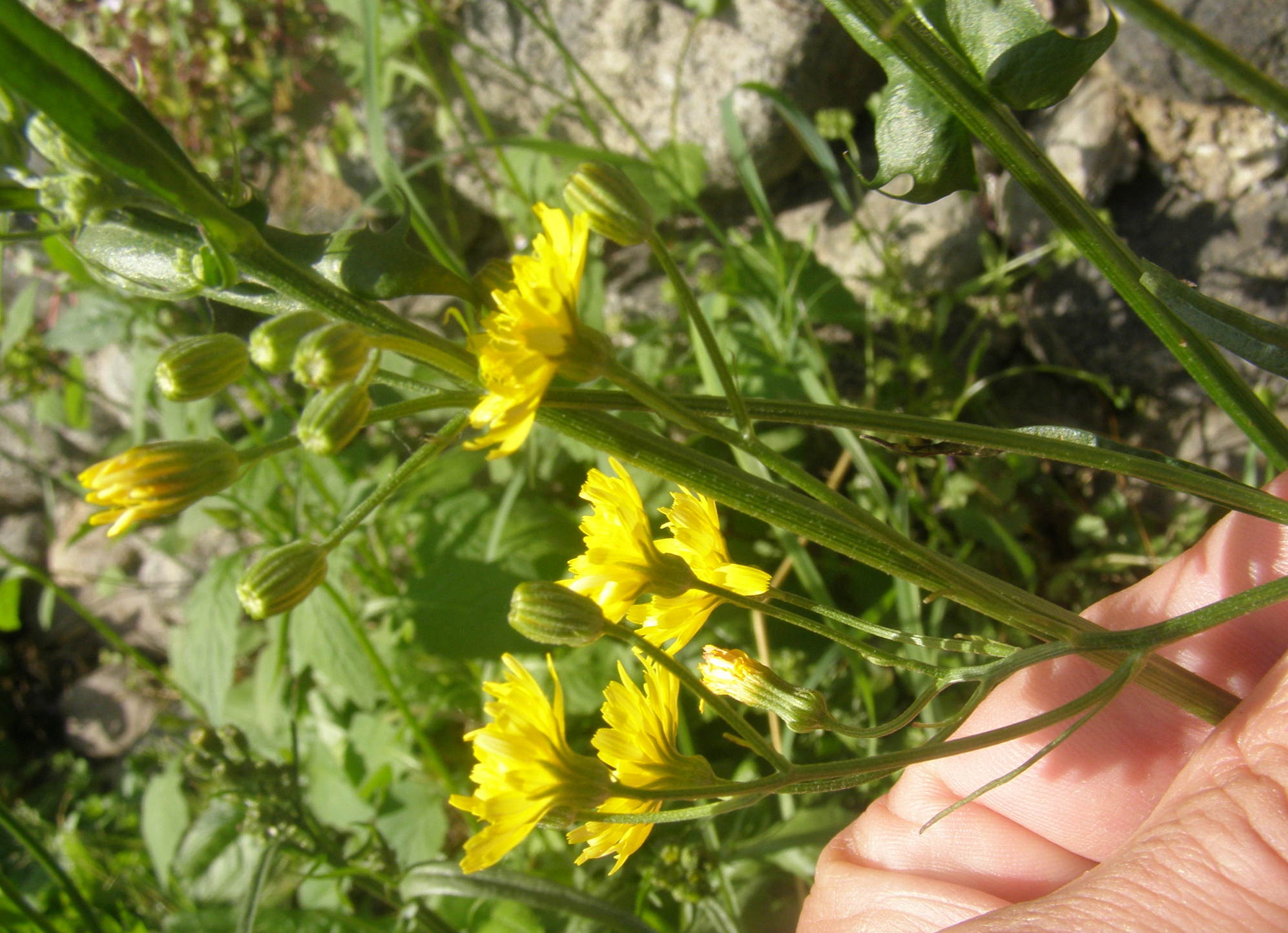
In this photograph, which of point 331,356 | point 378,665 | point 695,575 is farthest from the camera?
point 378,665

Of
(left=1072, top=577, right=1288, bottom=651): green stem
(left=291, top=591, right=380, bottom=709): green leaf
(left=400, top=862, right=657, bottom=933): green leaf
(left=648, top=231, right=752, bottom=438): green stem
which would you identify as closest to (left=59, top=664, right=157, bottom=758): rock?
(left=291, top=591, right=380, bottom=709): green leaf

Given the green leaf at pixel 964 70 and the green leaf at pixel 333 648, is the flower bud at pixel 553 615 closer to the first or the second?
the green leaf at pixel 964 70

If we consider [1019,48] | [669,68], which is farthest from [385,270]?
[669,68]

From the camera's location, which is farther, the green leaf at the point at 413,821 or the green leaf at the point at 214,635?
the green leaf at the point at 413,821

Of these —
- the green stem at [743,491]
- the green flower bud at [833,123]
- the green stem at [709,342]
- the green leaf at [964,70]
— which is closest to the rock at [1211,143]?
the green flower bud at [833,123]

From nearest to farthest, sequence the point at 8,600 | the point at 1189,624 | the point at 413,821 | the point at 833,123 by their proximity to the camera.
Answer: the point at 1189,624 < the point at 413,821 < the point at 833,123 < the point at 8,600

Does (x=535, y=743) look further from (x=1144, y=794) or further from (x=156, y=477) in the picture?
(x=1144, y=794)

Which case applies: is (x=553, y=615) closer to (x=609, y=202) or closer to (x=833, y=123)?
(x=609, y=202)
